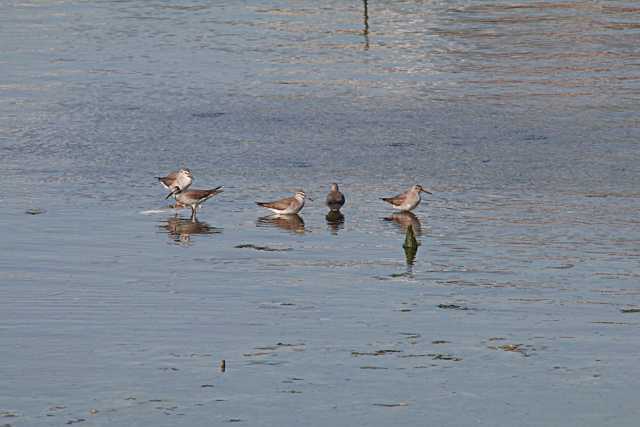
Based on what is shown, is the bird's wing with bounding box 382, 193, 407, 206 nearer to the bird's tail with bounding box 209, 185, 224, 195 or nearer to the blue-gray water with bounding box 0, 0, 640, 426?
the blue-gray water with bounding box 0, 0, 640, 426

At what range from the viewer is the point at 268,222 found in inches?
790

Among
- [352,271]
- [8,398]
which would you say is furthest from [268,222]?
[8,398]

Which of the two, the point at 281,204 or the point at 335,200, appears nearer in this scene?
the point at 281,204

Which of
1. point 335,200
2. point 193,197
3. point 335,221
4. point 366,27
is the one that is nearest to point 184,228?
point 193,197

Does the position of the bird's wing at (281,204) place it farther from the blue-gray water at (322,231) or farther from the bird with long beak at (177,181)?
the bird with long beak at (177,181)

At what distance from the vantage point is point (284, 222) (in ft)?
65.8

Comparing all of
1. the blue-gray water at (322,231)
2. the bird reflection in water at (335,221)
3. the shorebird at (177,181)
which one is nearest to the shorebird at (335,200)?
the bird reflection in water at (335,221)

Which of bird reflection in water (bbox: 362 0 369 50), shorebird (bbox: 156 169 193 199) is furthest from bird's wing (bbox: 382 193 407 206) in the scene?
bird reflection in water (bbox: 362 0 369 50)

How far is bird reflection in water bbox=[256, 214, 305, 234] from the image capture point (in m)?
19.8

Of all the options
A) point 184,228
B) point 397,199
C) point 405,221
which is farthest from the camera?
point 397,199

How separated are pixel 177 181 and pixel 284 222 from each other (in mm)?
2249

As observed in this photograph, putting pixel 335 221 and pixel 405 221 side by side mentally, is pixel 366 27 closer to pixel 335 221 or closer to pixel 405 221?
pixel 335 221

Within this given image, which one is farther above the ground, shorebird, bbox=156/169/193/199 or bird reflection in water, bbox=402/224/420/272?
shorebird, bbox=156/169/193/199

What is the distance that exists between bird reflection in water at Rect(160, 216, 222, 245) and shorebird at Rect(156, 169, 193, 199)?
84 cm
